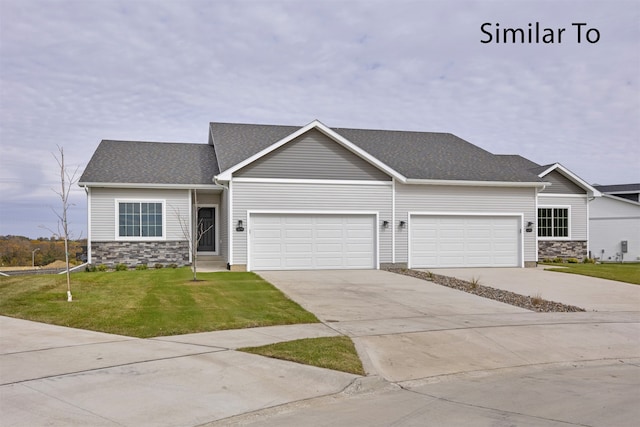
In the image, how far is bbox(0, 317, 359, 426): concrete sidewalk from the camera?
602 centimetres

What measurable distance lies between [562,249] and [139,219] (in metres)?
20.0

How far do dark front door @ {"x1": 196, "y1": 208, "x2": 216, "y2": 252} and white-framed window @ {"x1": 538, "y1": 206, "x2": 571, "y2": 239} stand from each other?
15.7 meters

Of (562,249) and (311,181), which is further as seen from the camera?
(562,249)

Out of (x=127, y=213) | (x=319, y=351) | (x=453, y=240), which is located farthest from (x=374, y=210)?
(x=319, y=351)

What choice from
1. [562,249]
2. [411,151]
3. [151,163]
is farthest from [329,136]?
[562,249]

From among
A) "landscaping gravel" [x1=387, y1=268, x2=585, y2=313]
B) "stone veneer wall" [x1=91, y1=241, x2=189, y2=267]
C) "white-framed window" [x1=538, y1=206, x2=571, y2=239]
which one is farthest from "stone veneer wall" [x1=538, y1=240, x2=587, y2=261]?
"stone veneer wall" [x1=91, y1=241, x2=189, y2=267]

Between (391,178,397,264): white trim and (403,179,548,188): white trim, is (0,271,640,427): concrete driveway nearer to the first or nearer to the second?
(391,178,397,264): white trim

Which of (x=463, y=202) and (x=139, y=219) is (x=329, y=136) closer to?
(x=463, y=202)

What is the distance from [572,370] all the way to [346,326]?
3.94 meters

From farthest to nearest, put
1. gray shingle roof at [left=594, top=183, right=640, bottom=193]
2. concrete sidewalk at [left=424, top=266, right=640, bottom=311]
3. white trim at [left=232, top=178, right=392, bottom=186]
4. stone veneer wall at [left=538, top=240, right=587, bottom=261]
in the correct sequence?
gray shingle roof at [left=594, top=183, right=640, bottom=193], stone veneer wall at [left=538, top=240, right=587, bottom=261], white trim at [left=232, top=178, right=392, bottom=186], concrete sidewalk at [left=424, top=266, right=640, bottom=311]

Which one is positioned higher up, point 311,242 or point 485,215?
point 485,215

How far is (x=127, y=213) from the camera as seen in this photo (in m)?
22.1

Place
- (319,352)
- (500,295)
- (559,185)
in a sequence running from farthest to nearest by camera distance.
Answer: (559,185) < (500,295) < (319,352)

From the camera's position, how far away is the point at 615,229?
33500 millimetres
